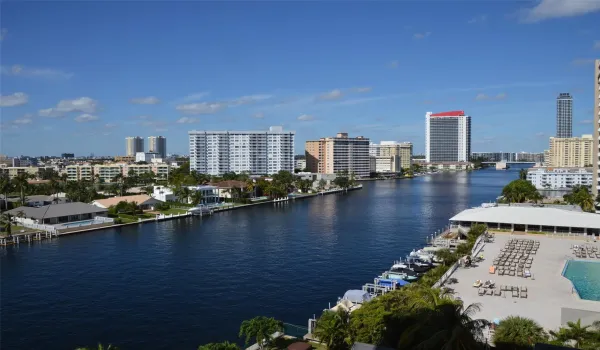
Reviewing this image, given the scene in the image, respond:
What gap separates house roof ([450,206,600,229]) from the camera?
1454 inches

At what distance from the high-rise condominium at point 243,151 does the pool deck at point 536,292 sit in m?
89.1

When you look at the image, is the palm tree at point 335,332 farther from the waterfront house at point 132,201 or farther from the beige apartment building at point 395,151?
the beige apartment building at point 395,151

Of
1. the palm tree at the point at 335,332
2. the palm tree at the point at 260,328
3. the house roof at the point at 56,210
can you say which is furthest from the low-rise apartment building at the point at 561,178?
the palm tree at the point at 260,328

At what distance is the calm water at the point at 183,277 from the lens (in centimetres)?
2002

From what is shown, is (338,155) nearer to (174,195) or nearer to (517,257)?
(174,195)

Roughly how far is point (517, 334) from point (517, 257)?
54.1 ft

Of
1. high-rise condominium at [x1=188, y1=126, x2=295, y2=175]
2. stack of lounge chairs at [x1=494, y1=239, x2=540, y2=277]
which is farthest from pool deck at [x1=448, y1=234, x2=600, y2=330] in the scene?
Result: high-rise condominium at [x1=188, y1=126, x2=295, y2=175]

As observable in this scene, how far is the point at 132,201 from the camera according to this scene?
56.4 metres

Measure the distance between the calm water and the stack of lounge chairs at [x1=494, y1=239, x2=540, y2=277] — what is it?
23.4 feet

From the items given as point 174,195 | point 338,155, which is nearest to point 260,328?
point 174,195

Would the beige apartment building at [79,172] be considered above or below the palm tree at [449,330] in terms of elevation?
above

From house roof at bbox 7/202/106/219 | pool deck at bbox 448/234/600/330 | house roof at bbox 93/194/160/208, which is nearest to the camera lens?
pool deck at bbox 448/234/600/330

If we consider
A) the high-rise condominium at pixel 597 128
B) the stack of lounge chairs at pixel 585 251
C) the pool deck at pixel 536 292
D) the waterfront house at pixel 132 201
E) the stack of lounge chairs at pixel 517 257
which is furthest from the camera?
the waterfront house at pixel 132 201

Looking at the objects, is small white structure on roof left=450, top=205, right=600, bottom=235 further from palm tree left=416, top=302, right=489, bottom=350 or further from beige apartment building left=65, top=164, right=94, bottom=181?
beige apartment building left=65, top=164, right=94, bottom=181
